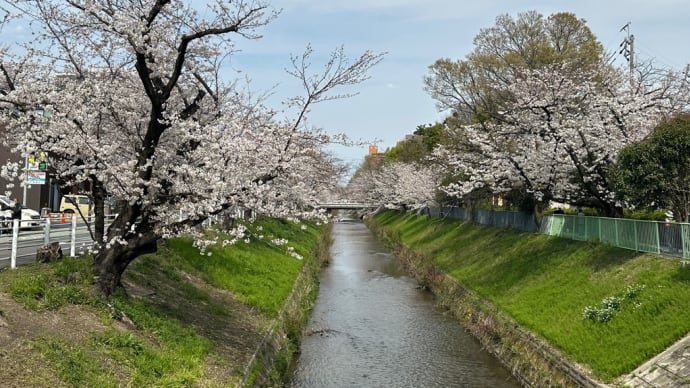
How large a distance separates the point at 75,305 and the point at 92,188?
9.17 ft

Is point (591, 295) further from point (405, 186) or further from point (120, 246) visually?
point (405, 186)

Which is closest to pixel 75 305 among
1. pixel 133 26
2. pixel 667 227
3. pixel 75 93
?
pixel 75 93

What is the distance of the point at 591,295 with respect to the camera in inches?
525

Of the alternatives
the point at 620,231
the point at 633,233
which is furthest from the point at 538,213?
the point at 633,233

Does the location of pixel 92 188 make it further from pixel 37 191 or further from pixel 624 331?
pixel 37 191

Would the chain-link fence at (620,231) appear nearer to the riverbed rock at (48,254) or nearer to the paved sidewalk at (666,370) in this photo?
the paved sidewalk at (666,370)

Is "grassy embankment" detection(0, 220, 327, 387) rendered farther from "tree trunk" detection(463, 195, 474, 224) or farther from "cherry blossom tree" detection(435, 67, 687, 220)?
"tree trunk" detection(463, 195, 474, 224)

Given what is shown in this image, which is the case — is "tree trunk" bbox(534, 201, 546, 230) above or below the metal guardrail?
above

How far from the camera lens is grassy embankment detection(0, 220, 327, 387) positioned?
713 centimetres

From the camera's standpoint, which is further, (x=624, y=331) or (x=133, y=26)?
(x=624, y=331)

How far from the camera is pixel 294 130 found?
1244 centimetres

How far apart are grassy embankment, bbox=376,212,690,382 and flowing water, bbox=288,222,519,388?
170 centimetres

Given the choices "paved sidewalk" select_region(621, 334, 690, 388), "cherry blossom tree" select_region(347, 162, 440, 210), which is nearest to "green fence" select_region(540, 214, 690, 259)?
"paved sidewalk" select_region(621, 334, 690, 388)

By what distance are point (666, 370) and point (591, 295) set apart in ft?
14.3
